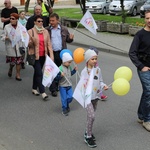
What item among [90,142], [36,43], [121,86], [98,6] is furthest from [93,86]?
[98,6]

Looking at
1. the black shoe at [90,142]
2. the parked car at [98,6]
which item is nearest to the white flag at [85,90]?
the black shoe at [90,142]

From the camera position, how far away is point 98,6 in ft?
94.0

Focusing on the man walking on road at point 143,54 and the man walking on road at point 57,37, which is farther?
the man walking on road at point 57,37

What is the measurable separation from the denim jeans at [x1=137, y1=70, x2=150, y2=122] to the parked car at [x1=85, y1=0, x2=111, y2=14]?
78.1 ft

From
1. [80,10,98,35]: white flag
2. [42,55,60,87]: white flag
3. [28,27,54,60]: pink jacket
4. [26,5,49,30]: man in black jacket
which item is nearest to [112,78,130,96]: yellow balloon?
[42,55,60,87]: white flag

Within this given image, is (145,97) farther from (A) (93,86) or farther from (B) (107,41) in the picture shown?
(B) (107,41)

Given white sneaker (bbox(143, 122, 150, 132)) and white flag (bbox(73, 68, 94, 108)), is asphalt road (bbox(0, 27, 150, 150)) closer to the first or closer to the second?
white sneaker (bbox(143, 122, 150, 132))

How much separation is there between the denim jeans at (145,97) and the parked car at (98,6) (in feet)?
78.1

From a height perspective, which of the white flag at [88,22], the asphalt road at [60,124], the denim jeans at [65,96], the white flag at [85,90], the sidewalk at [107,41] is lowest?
the asphalt road at [60,124]

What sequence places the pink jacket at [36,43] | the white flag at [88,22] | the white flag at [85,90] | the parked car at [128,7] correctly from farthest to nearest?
1. the parked car at [128,7]
2. the white flag at [88,22]
3. the pink jacket at [36,43]
4. the white flag at [85,90]

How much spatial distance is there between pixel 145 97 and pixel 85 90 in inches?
45.6

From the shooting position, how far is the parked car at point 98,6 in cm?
2870

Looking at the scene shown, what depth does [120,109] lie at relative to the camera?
21.7 ft

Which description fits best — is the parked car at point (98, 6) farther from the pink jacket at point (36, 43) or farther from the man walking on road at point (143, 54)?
the man walking on road at point (143, 54)
